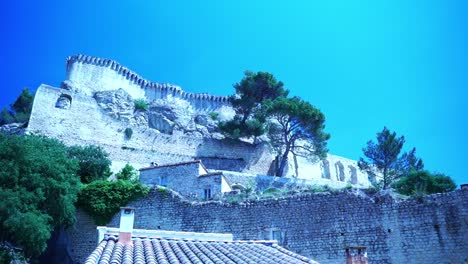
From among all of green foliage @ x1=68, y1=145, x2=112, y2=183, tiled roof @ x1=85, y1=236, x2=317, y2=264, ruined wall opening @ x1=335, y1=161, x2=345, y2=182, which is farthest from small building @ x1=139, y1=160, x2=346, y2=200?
ruined wall opening @ x1=335, y1=161, x2=345, y2=182

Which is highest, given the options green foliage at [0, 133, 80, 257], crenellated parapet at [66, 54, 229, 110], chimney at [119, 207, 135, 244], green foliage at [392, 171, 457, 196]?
crenellated parapet at [66, 54, 229, 110]

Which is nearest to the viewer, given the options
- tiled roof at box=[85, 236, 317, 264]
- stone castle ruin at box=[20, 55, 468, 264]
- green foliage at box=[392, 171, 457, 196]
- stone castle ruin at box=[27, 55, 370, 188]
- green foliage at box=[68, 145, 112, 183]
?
tiled roof at box=[85, 236, 317, 264]

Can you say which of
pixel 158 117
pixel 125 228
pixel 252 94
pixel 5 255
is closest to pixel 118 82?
pixel 158 117

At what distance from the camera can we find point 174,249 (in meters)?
9.43

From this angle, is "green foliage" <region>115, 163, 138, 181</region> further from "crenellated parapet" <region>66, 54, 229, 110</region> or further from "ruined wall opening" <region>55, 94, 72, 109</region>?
"crenellated parapet" <region>66, 54, 229, 110</region>

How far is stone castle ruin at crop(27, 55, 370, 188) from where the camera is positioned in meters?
37.2

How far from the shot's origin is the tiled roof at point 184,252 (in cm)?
816

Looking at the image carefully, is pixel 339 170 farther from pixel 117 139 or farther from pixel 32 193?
pixel 32 193

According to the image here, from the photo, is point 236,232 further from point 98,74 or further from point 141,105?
point 98,74

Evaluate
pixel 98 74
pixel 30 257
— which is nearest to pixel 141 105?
pixel 98 74

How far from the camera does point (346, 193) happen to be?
58.1 feet

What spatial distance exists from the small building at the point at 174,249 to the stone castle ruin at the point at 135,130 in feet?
84.4

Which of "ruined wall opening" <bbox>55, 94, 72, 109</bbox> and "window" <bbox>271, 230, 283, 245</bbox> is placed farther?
"ruined wall opening" <bbox>55, 94, 72, 109</bbox>

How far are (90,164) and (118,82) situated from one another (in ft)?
92.9
